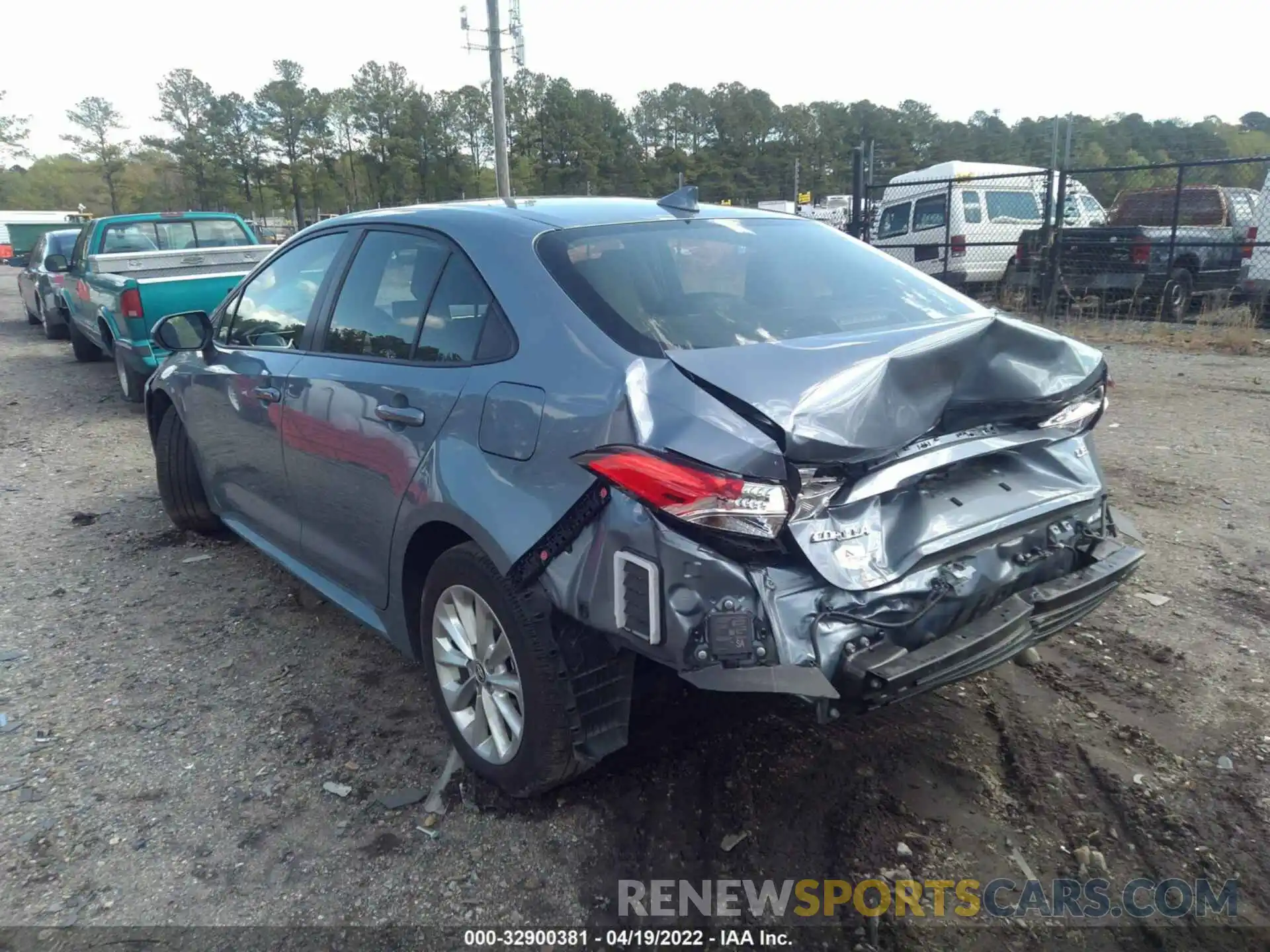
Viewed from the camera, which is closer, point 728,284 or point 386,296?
point 728,284

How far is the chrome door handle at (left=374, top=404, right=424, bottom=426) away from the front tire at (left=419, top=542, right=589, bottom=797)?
1.40 ft

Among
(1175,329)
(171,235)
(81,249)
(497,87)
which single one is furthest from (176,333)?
(497,87)

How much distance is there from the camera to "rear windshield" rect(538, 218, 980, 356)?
267 cm

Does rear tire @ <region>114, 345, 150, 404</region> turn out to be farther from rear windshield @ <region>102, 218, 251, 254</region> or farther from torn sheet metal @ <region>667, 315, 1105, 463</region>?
torn sheet metal @ <region>667, 315, 1105, 463</region>

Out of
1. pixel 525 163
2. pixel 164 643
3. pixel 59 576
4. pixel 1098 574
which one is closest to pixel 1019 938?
pixel 1098 574

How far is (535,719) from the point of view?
261cm

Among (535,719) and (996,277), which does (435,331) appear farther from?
(996,277)

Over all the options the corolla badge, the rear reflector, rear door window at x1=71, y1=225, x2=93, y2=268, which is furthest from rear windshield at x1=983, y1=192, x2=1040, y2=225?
the rear reflector

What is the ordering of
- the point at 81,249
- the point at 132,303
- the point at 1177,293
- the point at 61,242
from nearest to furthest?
the point at 132,303
the point at 81,249
the point at 1177,293
the point at 61,242

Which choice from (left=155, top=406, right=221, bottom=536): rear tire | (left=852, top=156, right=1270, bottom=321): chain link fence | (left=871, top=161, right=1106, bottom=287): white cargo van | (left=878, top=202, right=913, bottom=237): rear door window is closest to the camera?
(left=155, top=406, right=221, bottom=536): rear tire

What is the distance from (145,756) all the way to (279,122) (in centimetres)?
5408

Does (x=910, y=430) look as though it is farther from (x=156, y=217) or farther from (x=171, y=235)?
(x=156, y=217)

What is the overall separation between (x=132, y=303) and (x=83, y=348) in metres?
4.88

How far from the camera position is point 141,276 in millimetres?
8648
